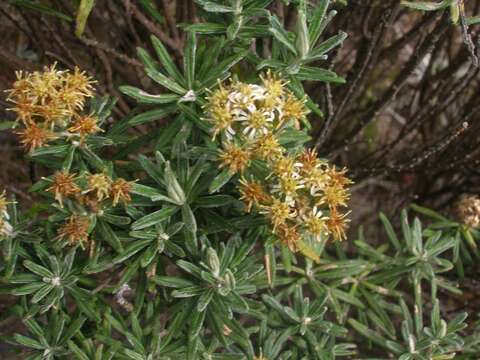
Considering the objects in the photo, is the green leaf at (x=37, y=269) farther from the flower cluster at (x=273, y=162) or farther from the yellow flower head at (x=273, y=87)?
the yellow flower head at (x=273, y=87)

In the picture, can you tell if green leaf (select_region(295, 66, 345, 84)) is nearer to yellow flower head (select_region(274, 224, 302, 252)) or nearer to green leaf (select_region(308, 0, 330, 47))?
green leaf (select_region(308, 0, 330, 47))

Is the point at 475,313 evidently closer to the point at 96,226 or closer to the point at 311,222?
the point at 311,222

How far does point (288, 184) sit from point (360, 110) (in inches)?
63.1

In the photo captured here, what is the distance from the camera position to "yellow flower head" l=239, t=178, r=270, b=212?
1632 millimetres

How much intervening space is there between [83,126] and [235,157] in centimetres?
44

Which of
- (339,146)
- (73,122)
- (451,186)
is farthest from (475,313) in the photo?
(73,122)

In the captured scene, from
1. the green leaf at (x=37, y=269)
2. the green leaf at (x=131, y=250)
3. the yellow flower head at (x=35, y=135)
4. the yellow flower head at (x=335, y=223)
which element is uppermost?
the yellow flower head at (x=35, y=135)

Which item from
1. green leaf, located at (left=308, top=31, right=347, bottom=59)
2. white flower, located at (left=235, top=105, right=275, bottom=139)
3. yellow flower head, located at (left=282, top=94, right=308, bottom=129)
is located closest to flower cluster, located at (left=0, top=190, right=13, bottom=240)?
white flower, located at (left=235, top=105, right=275, bottom=139)

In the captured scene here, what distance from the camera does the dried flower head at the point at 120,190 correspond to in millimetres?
1630

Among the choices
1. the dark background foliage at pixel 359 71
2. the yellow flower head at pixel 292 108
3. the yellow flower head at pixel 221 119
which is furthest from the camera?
the dark background foliage at pixel 359 71

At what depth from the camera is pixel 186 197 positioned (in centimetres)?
176

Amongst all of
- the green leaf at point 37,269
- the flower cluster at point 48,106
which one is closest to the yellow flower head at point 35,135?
the flower cluster at point 48,106

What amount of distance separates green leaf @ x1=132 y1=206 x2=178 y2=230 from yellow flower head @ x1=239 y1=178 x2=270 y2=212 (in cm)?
23

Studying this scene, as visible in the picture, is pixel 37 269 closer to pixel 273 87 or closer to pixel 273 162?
pixel 273 162
